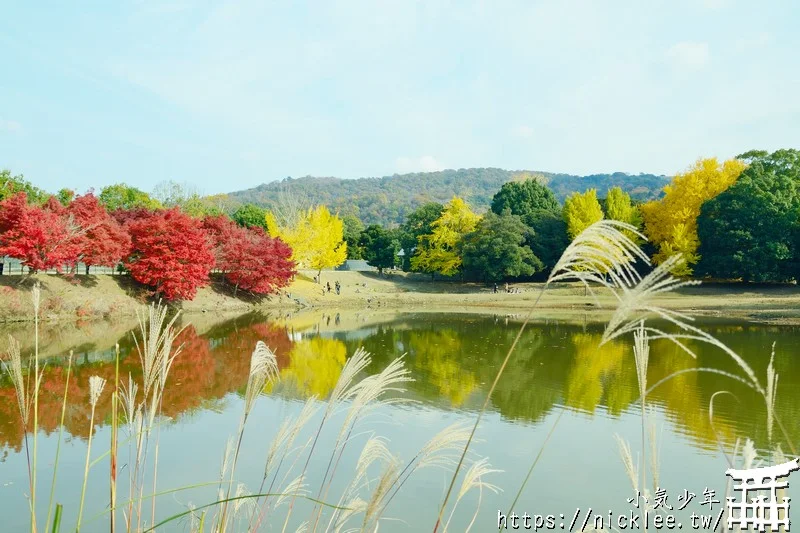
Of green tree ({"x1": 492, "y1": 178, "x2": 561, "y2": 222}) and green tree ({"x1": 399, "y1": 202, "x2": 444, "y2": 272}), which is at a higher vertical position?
green tree ({"x1": 492, "y1": 178, "x2": 561, "y2": 222})

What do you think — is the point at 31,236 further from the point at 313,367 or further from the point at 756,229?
the point at 756,229

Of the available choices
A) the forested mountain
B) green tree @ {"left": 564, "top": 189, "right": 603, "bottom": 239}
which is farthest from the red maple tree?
the forested mountain

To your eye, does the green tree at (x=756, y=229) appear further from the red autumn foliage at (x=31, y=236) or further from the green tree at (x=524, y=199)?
the red autumn foliage at (x=31, y=236)

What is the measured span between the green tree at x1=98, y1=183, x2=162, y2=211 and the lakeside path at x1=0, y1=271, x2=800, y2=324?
1326 cm

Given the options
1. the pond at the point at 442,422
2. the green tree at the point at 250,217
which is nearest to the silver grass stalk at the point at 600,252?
the pond at the point at 442,422

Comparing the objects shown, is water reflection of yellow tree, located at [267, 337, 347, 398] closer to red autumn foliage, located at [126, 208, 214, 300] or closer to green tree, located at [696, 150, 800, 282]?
red autumn foliage, located at [126, 208, 214, 300]

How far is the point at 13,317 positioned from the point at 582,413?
1997 cm

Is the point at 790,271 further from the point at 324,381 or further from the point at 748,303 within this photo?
the point at 324,381

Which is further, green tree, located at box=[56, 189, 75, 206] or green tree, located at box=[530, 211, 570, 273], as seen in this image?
green tree, located at box=[530, 211, 570, 273]

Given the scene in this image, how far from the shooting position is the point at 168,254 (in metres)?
26.0

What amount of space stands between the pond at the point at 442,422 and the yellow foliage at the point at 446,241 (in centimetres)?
2158

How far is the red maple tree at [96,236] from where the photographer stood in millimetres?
24672

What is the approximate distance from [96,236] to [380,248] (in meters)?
25.5

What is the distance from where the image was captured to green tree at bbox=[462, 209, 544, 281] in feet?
123
